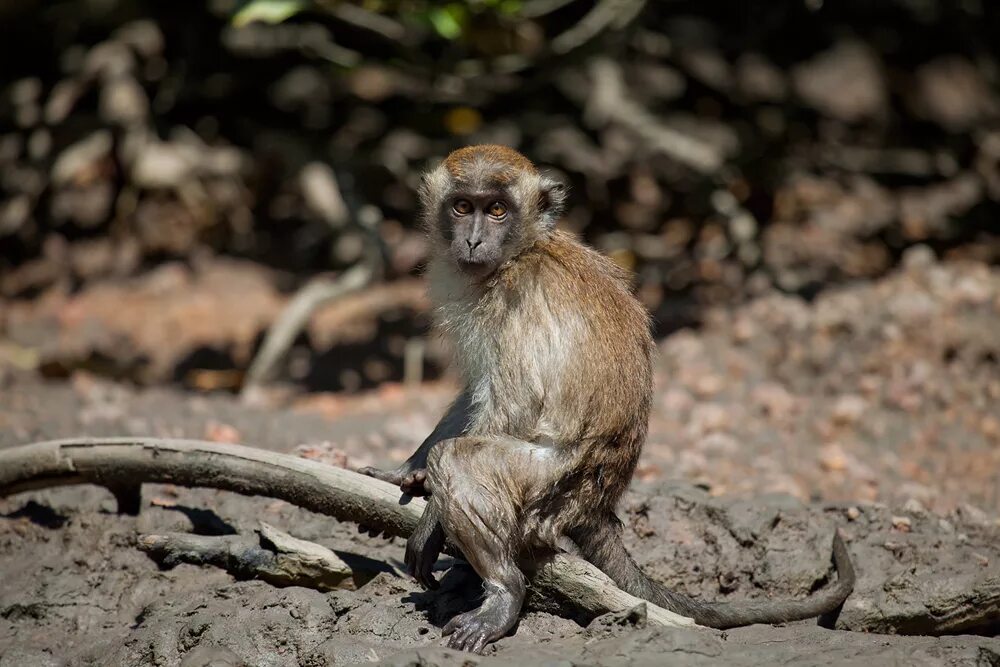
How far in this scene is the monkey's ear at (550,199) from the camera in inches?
221

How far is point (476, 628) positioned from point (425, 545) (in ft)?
1.46

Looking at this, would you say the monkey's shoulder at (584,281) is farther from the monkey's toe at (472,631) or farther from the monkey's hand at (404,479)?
the monkey's toe at (472,631)

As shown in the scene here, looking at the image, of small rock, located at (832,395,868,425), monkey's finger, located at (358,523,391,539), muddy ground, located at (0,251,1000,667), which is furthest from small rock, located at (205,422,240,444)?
small rock, located at (832,395,868,425)

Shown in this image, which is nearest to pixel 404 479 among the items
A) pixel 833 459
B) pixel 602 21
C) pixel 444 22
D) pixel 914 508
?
pixel 914 508

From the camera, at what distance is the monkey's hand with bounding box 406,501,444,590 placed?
4848mm

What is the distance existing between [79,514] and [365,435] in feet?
7.98

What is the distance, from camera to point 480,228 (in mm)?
5371

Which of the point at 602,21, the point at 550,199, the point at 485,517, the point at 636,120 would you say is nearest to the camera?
the point at 485,517

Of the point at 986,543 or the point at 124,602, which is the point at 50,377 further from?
the point at 986,543

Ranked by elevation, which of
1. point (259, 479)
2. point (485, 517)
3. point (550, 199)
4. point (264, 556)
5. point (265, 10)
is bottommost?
point (264, 556)

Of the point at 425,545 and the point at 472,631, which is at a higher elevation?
the point at 425,545

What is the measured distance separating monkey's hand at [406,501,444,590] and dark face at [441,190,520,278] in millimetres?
1192

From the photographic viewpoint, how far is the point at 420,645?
475cm

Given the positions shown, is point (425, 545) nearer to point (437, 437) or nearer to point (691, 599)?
point (437, 437)
